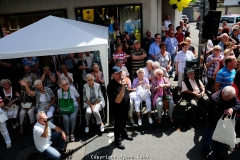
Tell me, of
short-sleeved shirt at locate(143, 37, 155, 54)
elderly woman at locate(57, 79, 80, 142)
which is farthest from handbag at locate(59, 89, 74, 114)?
short-sleeved shirt at locate(143, 37, 155, 54)

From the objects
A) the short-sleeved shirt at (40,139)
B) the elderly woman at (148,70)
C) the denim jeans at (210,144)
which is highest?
the elderly woman at (148,70)

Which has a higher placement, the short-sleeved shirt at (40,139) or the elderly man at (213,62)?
the elderly man at (213,62)

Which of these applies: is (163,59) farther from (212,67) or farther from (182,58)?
(212,67)

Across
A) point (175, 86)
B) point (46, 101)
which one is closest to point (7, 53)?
point (46, 101)

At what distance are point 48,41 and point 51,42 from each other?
0.10 meters

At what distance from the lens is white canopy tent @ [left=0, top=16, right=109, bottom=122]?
4816mm

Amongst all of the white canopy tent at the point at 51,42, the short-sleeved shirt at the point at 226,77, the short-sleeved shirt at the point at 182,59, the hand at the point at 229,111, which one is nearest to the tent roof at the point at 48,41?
the white canopy tent at the point at 51,42

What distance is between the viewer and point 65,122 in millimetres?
5043

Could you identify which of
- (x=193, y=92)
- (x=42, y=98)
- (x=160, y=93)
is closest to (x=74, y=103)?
(x=42, y=98)

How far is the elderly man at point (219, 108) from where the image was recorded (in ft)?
12.1

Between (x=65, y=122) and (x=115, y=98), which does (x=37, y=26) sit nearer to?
(x=65, y=122)

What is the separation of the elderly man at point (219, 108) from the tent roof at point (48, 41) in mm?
2573

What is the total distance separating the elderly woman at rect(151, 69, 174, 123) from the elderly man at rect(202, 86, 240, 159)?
1.31m

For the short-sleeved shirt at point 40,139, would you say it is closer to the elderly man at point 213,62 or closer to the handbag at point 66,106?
the handbag at point 66,106
